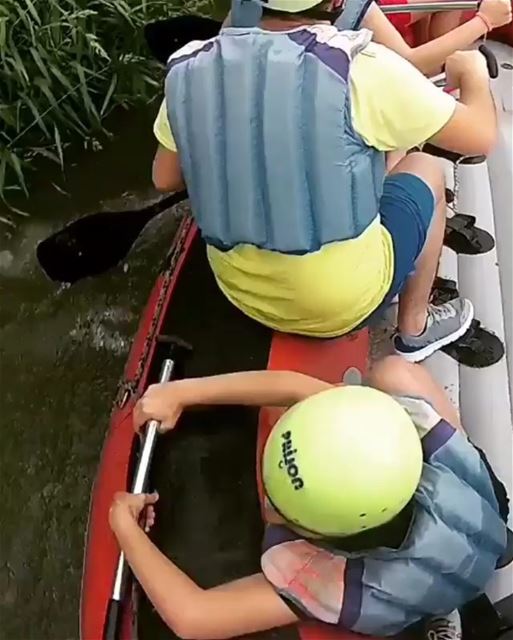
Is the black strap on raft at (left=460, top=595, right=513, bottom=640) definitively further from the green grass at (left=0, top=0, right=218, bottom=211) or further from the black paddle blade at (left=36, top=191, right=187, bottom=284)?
the green grass at (left=0, top=0, right=218, bottom=211)

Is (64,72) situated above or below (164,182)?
below

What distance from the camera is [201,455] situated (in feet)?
5.10

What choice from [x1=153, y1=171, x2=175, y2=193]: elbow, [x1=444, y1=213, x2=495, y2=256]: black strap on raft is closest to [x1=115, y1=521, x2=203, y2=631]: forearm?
[x1=153, y1=171, x2=175, y2=193]: elbow

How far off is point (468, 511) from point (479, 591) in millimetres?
128

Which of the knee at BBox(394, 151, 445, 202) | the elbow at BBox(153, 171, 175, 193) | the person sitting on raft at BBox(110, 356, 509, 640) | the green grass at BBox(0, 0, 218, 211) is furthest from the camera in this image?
the green grass at BBox(0, 0, 218, 211)

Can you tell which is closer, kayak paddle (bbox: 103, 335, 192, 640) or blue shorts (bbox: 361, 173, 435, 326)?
kayak paddle (bbox: 103, 335, 192, 640)

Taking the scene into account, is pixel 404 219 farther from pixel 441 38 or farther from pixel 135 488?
pixel 135 488

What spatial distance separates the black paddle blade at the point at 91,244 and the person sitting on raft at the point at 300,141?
53 cm

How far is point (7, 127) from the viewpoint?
2447mm

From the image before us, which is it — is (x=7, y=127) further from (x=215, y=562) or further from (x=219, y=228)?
(x=215, y=562)

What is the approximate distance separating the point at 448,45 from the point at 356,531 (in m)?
0.93

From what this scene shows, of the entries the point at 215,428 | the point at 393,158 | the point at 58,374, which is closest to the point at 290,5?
the point at 393,158

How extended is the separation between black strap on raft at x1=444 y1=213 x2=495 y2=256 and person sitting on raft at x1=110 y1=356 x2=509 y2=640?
56 cm

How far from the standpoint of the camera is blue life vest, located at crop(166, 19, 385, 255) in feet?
4.46
